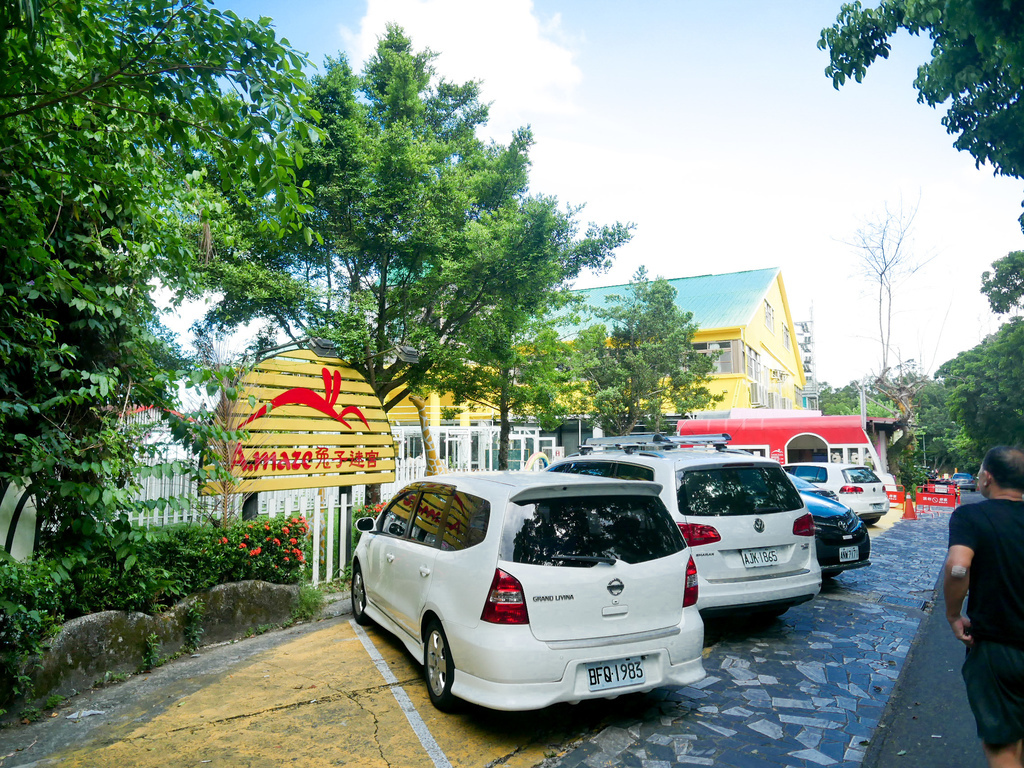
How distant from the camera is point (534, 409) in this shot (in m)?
16.9

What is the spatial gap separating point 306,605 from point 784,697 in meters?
4.88

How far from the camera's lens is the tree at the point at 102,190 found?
3535 mm

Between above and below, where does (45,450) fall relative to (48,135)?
below

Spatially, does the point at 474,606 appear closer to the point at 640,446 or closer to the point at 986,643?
the point at 986,643

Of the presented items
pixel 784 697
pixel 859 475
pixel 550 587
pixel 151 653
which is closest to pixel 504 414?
pixel 859 475

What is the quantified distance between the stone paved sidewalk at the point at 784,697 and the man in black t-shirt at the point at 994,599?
1.28 metres

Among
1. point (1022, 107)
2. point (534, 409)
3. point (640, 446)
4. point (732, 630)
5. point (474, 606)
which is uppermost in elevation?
point (1022, 107)

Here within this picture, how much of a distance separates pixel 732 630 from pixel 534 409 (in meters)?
10.5

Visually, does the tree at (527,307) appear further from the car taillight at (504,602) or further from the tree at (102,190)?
the car taillight at (504,602)

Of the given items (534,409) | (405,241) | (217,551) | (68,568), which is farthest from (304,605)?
(534,409)

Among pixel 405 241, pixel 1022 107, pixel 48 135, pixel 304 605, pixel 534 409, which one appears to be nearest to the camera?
pixel 48 135

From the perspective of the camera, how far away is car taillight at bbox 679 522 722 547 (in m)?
5.81

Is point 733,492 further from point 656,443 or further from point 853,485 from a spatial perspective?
point 853,485

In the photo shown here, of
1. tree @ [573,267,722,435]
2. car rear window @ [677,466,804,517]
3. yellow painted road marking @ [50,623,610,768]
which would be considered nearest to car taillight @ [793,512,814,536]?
car rear window @ [677,466,804,517]
